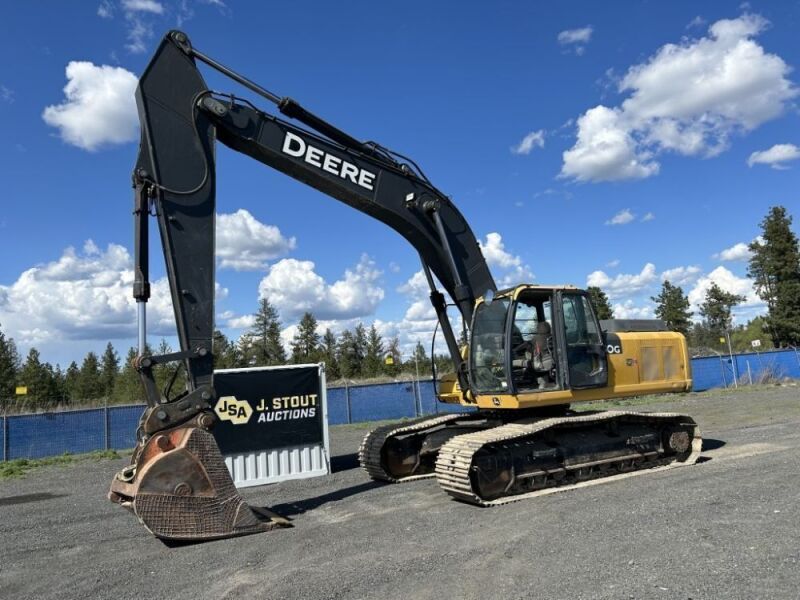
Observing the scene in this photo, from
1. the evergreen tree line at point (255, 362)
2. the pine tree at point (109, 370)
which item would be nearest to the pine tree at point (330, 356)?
A: the evergreen tree line at point (255, 362)

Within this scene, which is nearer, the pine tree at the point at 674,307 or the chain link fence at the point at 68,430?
the chain link fence at the point at 68,430

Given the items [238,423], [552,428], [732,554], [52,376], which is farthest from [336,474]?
[52,376]

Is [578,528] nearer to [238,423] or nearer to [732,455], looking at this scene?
[732,455]

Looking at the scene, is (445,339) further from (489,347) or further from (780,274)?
(780,274)

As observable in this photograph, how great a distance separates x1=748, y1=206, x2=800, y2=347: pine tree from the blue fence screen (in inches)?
685

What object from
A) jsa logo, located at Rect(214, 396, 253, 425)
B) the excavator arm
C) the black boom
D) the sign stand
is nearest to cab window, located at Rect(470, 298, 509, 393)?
the excavator arm

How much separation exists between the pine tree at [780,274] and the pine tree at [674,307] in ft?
32.1

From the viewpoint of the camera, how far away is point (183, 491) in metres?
6.70

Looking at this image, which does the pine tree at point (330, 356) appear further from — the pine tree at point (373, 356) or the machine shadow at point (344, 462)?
the machine shadow at point (344, 462)

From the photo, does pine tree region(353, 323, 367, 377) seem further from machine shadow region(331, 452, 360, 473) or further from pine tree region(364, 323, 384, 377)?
machine shadow region(331, 452, 360, 473)

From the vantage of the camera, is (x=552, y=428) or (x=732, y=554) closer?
(x=732, y=554)

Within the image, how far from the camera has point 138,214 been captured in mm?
7551

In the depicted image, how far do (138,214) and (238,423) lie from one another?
16.0ft

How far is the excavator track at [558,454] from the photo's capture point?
821 centimetres
